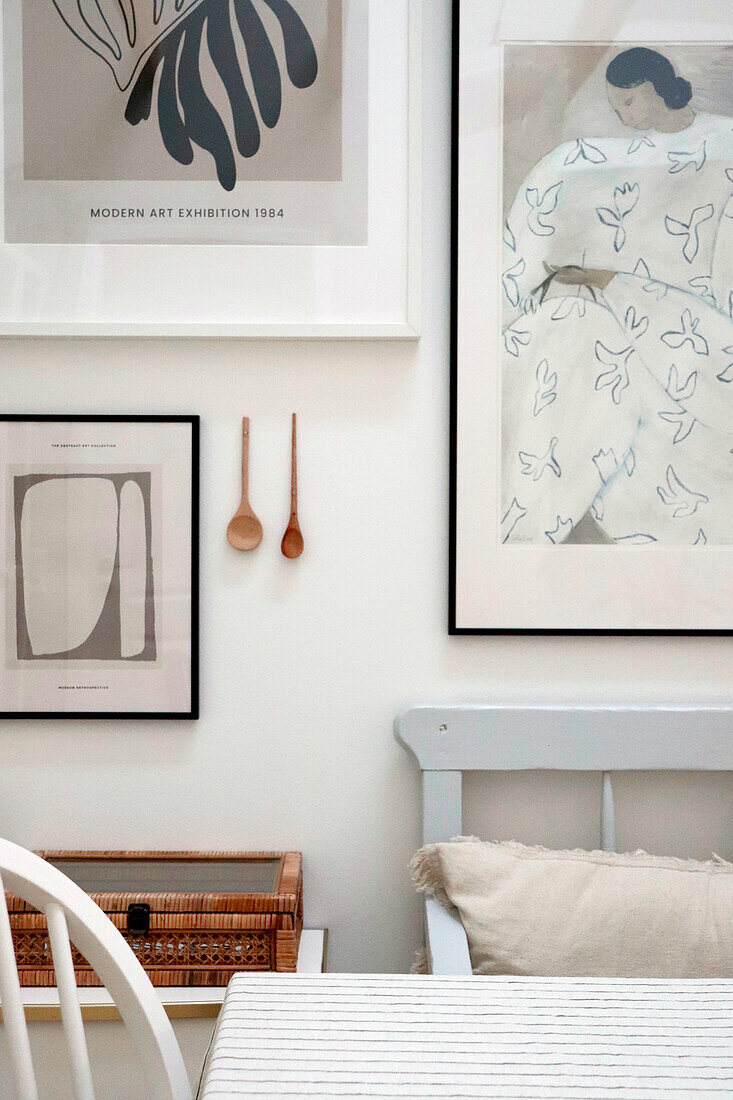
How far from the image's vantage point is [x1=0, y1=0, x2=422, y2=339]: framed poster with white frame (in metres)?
1.25

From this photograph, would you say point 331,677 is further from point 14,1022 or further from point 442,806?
point 14,1022

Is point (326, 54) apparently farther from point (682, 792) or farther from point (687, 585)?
point (682, 792)

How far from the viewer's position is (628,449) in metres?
1.28

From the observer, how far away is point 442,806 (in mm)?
1245

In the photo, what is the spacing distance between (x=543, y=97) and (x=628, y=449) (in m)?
0.55

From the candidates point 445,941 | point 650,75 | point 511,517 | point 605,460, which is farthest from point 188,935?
point 650,75

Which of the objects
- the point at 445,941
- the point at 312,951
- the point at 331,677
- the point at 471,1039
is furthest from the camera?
the point at 331,677

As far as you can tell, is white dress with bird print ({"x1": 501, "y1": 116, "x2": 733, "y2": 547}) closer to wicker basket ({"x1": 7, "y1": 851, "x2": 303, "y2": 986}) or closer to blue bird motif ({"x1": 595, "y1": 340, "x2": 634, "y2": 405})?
blue bird motif ({"x1": 595, "y1": 340, "x2": 634, "y2": 405})

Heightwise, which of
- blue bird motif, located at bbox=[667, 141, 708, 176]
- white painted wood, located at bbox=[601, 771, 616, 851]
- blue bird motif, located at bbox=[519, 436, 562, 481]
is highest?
blue bird motif, located at bbox=[667, 141, 708, 176]

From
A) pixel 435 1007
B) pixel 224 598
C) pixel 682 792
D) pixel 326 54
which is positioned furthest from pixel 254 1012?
pixel 326 54

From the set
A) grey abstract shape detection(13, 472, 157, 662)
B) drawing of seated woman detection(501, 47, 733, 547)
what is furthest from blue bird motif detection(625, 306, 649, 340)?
grey abstract shape detection(13, 472, 157, 662)

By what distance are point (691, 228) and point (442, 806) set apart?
96cm

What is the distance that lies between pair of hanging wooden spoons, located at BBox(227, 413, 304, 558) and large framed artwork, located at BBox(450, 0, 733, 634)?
0.80 ft

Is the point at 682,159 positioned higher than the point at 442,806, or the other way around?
the point at 682,159
